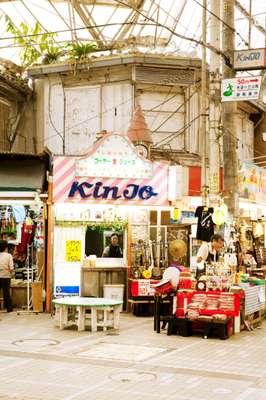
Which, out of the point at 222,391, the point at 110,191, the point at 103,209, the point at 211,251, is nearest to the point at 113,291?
the point at 103,209

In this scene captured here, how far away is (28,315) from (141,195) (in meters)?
4.26

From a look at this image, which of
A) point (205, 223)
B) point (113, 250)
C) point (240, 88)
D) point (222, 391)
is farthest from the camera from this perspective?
point (113, 250)

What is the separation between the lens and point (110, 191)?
55.4 feet

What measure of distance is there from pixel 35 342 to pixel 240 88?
7.13 m

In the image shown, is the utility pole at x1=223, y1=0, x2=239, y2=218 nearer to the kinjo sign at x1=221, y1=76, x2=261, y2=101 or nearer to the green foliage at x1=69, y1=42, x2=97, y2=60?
the kinjo sign at x1=221, y1=76, x2=261, y2=101

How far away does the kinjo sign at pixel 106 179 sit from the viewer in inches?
658

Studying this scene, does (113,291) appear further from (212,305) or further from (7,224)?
(212,305)

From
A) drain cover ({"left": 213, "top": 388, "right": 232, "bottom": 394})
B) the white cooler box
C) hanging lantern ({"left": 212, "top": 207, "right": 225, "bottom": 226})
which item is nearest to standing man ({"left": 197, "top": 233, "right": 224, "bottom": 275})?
hanging lantern ({"left": 212, "top": 207, "right": 225, "bottom": 226})

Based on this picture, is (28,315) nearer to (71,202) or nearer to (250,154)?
(71,202)

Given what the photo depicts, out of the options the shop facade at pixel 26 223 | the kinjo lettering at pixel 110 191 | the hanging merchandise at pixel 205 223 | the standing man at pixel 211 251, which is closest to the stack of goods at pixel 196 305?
the standing man at pixel 211 251

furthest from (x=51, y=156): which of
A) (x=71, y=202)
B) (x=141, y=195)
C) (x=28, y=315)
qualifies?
(x=28, y=315)

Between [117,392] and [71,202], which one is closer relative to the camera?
[117,392]

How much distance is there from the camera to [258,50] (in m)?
14.7

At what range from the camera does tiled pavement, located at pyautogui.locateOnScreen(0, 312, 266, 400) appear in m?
8.48
